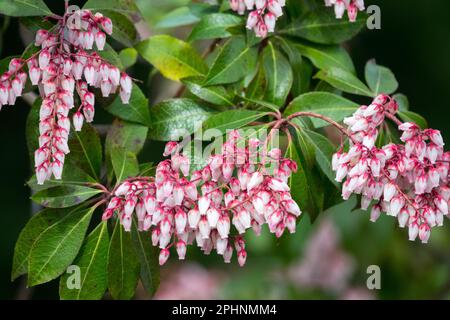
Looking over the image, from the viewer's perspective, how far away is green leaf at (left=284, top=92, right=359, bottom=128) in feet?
7.94

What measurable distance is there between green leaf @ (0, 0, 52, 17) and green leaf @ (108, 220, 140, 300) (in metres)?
0.57

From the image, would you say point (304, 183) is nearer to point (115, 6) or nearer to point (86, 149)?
point (86, 149)

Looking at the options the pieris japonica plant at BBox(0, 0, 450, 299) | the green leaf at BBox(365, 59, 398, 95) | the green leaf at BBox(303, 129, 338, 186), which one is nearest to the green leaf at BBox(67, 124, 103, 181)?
the pieris japonica plant at BBox(0, 0, 450, 299)

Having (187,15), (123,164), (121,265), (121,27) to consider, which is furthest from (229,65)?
(121,265)

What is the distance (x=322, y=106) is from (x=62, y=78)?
718 millimetres

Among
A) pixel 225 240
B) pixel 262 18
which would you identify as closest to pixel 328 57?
pixel 262 18

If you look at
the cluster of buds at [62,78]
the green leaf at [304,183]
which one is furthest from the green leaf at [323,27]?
the cluster of buds at [62,78]

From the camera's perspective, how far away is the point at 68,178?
7.66 ft

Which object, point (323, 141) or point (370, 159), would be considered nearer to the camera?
point (370, 159)

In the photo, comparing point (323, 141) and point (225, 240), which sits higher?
point (323, 141)

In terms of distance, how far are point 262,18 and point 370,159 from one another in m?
0.54

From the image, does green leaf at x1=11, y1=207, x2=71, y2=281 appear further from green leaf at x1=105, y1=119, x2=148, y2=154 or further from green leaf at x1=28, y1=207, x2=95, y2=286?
green leaf at x1=105, y1=119, x2=148, y2=154

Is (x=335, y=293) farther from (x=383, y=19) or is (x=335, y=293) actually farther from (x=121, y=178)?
(x=383, y=19)

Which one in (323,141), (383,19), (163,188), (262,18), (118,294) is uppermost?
(383,19)
